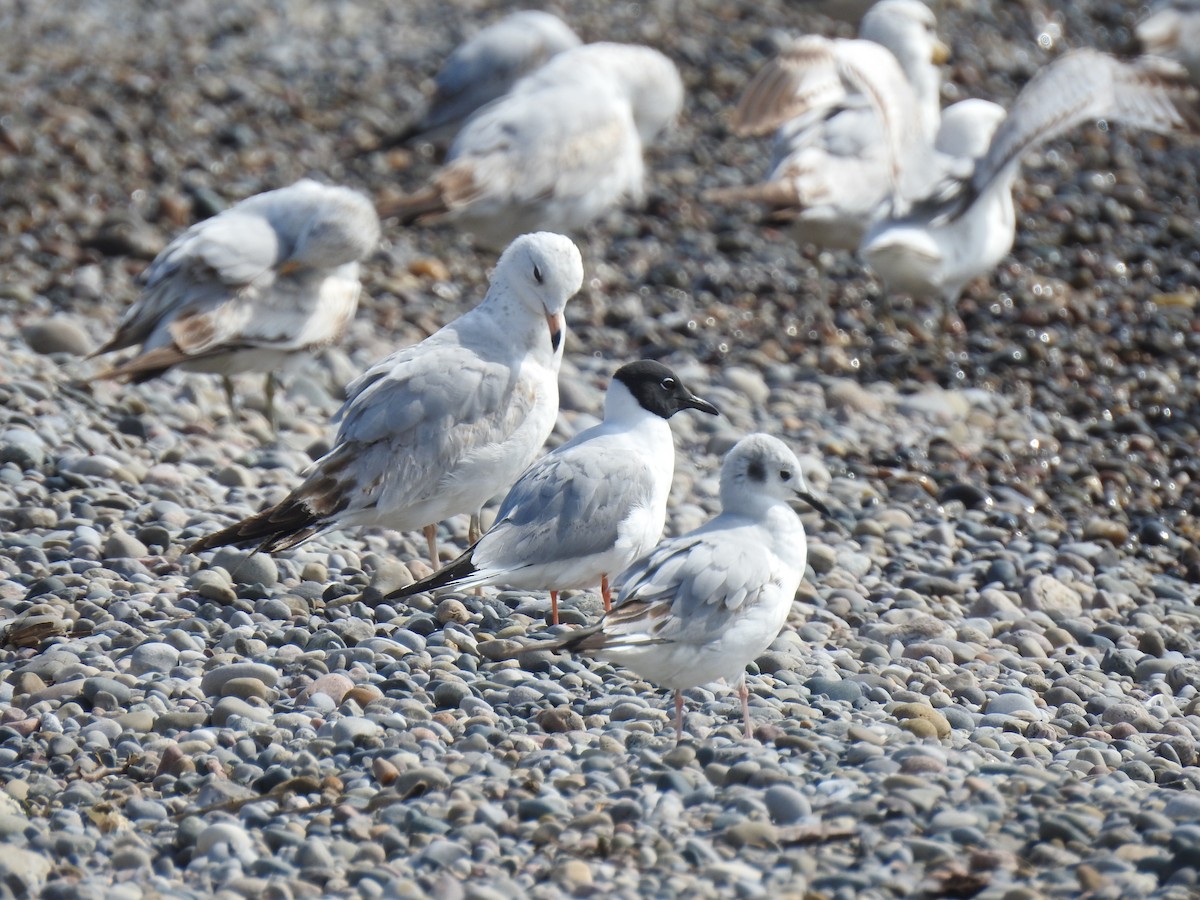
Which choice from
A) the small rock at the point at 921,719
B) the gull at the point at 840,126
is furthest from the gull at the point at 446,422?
the gull at the point at 840,126

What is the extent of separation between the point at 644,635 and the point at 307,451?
3.13m

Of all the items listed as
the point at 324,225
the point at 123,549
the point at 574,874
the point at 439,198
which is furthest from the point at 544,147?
the point at 574,874

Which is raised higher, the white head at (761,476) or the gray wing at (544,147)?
the white head at (761,476)

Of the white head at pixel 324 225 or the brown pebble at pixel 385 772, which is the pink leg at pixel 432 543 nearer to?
the brown pebble at pixel 385 772

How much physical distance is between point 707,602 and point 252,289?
122 inches

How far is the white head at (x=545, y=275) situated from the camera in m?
5.41

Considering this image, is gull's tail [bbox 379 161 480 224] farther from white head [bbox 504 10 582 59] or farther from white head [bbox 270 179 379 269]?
white head [bbox 504 10 582 59]

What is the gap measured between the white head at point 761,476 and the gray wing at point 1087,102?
13.2 feet

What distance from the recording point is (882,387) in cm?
830

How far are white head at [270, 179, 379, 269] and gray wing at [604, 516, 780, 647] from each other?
2.77 meters

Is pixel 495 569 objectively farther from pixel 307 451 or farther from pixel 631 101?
pixel 631 101

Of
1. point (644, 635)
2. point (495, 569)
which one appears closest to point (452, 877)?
point (644, 635)

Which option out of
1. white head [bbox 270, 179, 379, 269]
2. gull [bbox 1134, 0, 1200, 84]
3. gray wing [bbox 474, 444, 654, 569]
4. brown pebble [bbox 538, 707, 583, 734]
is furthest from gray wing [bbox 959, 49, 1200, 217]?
brown pebble [bbox 538, 707, 583, 734]

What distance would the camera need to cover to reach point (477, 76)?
34.1 ft
